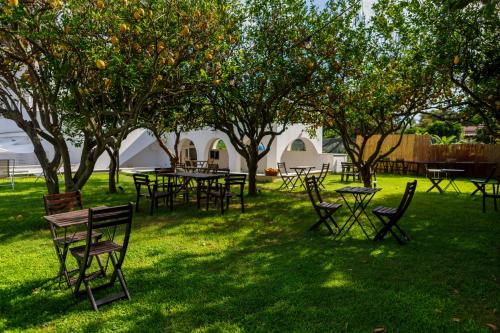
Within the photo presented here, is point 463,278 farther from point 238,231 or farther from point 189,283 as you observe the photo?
point 238,231

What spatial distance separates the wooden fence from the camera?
63.5ft

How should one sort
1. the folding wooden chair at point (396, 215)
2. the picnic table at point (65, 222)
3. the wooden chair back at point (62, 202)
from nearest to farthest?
1. the picnic table at point (65, 222)
2. the wooden chair back at point (62, 202)
3. the folding wooden chair at point (396, 215)

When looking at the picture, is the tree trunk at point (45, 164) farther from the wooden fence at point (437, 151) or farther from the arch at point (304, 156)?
the wooden fence at point (437, 151)

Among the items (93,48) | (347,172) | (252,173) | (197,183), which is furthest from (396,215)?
(347,172)

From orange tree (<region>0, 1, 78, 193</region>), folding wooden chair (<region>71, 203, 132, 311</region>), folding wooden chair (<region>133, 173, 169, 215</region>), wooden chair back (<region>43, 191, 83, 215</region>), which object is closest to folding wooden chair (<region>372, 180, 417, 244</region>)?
folding wooden chair (<region>71, 203, 132, 311</region>)

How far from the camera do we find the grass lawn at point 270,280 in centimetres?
327

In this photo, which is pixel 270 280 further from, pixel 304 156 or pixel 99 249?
pixel 304 156

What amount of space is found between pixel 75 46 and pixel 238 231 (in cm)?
432

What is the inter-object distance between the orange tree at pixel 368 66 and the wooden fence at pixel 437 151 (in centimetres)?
1134

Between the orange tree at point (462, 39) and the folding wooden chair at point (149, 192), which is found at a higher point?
the orange tree at point (462, 39)

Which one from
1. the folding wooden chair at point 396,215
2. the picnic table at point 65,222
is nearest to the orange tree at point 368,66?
the folding wooden chair at point 396,215

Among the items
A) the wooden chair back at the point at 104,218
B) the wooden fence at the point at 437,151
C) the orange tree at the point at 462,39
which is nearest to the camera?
the wooden chair back at the point at 104,218

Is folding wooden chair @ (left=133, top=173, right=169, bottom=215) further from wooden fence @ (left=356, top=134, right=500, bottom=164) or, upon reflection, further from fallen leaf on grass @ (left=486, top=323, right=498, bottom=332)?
wooden fence @ (left=356, top=134, right=500, bottom=164)

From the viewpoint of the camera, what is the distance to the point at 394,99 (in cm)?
1018
